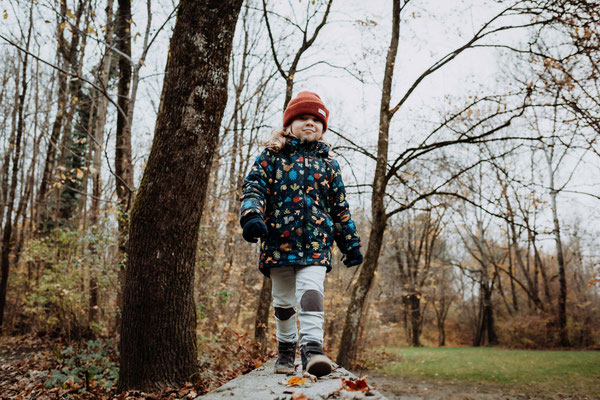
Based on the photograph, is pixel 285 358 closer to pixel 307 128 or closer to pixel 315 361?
pixel 315 361

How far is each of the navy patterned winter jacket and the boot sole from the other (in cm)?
64

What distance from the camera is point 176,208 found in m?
3.12

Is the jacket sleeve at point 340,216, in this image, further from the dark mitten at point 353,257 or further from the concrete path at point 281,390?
the concrete path at point 281,390

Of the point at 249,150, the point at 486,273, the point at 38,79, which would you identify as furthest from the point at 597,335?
the point at 38,79

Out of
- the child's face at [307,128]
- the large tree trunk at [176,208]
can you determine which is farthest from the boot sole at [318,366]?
the child's face at [307,128]

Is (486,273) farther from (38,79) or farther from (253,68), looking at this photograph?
(38,79)

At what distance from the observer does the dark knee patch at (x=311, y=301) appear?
263 centimetres

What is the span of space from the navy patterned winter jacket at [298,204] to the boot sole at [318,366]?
0.64m

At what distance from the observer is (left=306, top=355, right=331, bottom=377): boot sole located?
7.95 feet

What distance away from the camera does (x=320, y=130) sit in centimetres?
327

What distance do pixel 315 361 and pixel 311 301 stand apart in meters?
0.39

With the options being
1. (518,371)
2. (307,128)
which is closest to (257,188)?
(307,128)

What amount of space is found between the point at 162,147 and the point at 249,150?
9.33m

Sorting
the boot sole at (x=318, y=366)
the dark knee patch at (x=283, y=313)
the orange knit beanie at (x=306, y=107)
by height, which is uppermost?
the orange knit beanie at (x=306, y=107)
